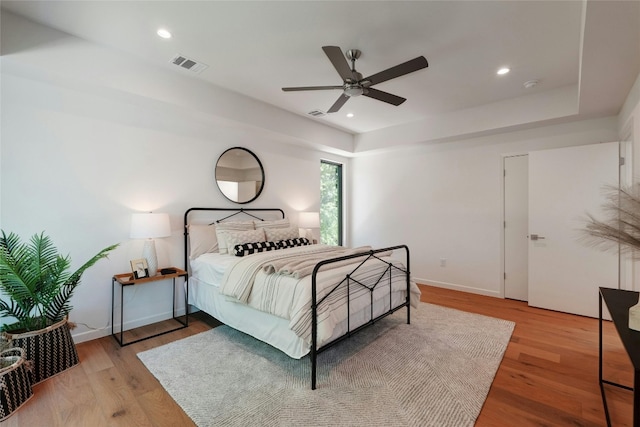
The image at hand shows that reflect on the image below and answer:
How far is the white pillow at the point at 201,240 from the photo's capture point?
11.9ft

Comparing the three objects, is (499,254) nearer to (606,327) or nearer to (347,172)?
(606,327)

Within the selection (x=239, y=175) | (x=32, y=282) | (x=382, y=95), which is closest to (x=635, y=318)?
(x=382, y=95)

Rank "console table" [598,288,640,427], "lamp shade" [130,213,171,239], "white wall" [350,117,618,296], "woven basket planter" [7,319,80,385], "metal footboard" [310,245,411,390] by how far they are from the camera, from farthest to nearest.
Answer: "white wall" [350,117,618,296] → "lamp shade" [130,213,171,239] → "woven basket planter" [7,319,80,385] → "metal footboard" [310,245,411,390] → "console table" [598,288,640,427]

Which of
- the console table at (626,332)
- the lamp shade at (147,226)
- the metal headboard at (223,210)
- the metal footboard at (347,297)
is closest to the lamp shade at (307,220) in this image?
the metal headboard at (223,210)

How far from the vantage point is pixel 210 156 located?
3.93 m

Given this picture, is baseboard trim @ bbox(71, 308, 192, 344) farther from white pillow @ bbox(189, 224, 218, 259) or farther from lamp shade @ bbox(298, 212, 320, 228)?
lamp shade @ bbox(298, 212, 320, 228)

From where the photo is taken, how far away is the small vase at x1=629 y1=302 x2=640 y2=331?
53.6 inches

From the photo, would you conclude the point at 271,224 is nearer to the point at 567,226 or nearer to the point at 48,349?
the point at 48,349

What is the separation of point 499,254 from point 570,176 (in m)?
1.40

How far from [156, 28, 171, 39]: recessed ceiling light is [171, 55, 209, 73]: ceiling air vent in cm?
32

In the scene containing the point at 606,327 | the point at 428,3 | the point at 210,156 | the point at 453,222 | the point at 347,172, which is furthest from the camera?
the point at 347,172

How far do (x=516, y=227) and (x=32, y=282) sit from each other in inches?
220

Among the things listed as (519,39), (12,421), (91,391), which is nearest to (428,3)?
(519,39)

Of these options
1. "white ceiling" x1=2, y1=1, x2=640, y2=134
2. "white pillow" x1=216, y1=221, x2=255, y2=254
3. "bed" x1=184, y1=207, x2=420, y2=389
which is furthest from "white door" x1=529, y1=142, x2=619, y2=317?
"white pillow" x1=216, y1=221, x2=255, y2=254
